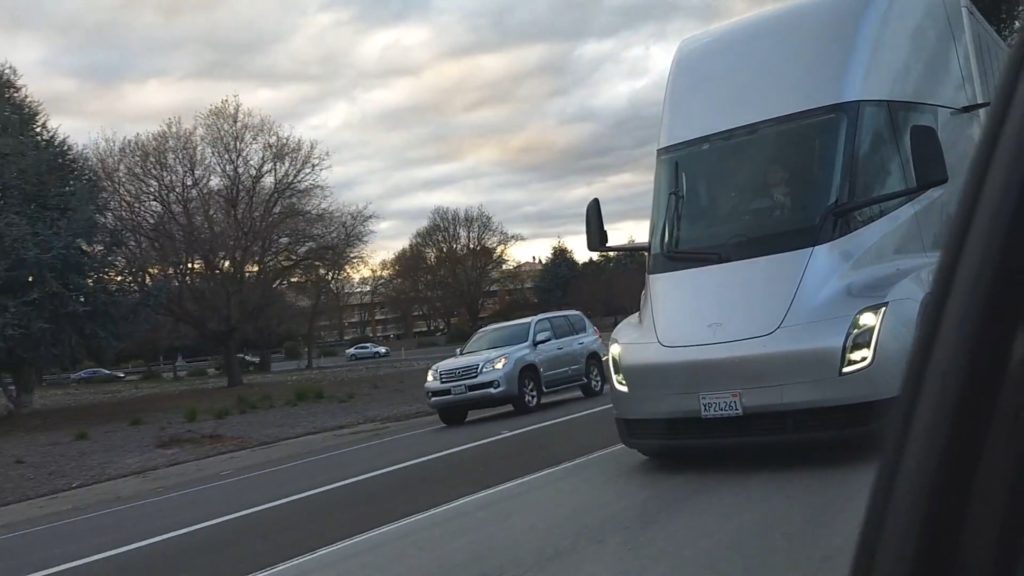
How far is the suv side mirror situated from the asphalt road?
2.17 meters

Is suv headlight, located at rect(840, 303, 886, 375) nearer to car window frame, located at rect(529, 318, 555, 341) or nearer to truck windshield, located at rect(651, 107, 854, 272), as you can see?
truck windshield, located at rect(651, 107, 854, 272)

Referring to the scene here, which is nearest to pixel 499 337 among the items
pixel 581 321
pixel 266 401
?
pixel 581 321

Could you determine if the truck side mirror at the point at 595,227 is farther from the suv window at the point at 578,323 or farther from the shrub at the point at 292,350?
the shrub at the point at 292,350

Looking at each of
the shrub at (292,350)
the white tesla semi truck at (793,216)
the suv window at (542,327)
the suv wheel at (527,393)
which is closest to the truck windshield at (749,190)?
the white tesla semi truck at (793,216)

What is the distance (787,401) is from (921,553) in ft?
19.1

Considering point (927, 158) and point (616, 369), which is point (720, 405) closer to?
point (616, 369)

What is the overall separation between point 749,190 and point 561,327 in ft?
38.7

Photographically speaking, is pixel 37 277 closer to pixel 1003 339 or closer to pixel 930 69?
pixel 930 69

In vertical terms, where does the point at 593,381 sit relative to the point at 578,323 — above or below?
below

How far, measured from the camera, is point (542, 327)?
1934 cm

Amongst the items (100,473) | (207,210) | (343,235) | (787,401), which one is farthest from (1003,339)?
(343,235)

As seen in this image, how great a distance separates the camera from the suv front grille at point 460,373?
1748 centimetres

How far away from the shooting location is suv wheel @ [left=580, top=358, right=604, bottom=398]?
19.9m

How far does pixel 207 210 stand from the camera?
3656 centimetres
